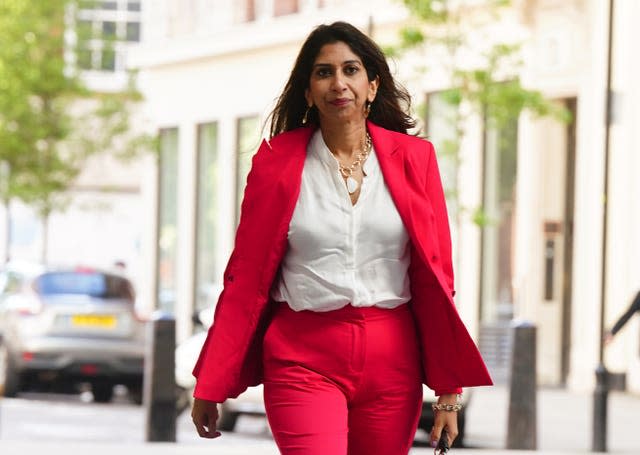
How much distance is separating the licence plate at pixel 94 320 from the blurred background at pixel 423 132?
0.03m

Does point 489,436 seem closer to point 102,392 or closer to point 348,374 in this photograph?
point 102,392

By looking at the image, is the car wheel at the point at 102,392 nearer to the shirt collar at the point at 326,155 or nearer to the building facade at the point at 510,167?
the building facade at the point at 510,167

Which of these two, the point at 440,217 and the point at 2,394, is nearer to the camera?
the point at 440,217

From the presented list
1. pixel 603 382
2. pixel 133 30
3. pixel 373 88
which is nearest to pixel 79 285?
pixel 603 382

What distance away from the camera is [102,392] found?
795 inches

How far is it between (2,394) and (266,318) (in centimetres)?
1416

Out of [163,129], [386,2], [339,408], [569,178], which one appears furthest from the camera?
[163,129]

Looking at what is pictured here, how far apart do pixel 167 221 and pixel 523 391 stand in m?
25.6

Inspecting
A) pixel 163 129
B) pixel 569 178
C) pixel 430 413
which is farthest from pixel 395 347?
pixel 163 129

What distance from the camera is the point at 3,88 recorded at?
1377 inches

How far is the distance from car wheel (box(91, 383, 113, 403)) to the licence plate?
147 cm

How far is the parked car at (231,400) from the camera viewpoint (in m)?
14.3

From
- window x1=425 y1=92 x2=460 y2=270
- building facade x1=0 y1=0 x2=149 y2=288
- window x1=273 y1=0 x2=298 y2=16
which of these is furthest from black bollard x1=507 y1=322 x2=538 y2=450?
building facade x1=0 y1=0 x2=149 y2=288

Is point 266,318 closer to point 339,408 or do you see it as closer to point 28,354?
point 339,408
